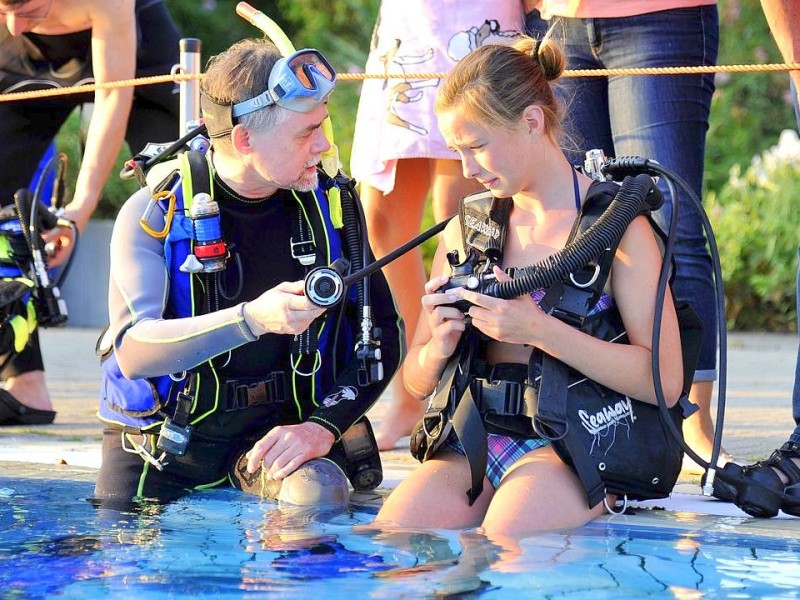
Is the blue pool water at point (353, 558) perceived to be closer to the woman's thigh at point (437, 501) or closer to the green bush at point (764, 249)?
the woman's thigh at point (437, 501)

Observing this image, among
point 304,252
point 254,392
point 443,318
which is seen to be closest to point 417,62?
point 304,252

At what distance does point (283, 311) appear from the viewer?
124 inches

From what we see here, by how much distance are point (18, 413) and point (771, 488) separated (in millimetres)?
3099

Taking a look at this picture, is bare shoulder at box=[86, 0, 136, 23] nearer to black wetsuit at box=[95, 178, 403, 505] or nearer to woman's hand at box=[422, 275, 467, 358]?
black wetsuit at box=[95, 178, 403, 505]

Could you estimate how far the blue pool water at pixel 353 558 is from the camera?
9.00 ft

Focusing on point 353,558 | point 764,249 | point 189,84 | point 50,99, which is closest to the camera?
point 353,558

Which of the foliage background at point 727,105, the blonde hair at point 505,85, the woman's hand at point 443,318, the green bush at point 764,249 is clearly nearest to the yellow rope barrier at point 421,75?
the blonde hair at point 505,85

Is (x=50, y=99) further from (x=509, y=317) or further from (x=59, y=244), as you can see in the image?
(x=509, y=317)

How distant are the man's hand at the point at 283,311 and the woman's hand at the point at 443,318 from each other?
0.29 meters

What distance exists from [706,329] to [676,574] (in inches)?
53.2

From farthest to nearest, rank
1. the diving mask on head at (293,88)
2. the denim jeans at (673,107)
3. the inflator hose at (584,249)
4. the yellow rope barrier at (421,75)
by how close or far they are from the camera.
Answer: the denim jeans at (673,107) → the yellow rope barrier at (421,75) → the diving mask on head at (293,88) → the inflator hose at (584,249)

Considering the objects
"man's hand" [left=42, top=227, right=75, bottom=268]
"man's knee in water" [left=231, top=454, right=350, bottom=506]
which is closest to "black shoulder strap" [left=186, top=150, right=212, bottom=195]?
"man's knee in water" [left=231, top=454, right=350, bottom=506]

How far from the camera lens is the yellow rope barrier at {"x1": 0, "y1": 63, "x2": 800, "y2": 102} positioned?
3832mm

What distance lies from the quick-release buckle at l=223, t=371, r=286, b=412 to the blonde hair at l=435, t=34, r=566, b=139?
0.95 meters
